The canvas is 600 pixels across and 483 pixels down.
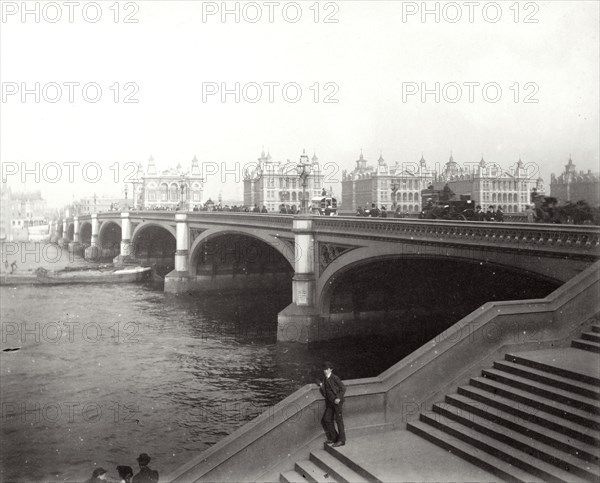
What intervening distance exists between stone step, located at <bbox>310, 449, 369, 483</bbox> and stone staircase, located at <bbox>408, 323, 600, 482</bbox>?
1.32 metres

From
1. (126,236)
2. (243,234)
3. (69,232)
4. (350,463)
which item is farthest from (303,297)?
(69,232)

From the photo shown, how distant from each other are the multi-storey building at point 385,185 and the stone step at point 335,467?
8100cm

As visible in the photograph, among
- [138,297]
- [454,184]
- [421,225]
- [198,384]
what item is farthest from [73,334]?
[454,184]

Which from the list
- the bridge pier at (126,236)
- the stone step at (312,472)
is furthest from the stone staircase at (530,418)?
the bridge pier at (126,236)

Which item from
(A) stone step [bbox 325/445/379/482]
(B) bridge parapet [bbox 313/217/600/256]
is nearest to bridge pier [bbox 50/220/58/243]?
(B) bridge parapet [bbox 313/217/600/256]

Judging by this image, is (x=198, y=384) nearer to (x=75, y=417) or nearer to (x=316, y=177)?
(x=75, y=417)

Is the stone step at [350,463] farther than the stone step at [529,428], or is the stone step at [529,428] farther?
the stone step at [350,463]

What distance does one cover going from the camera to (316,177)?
9506 centimetres

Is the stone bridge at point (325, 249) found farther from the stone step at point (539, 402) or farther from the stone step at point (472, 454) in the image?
the stone step at point (472, 454)

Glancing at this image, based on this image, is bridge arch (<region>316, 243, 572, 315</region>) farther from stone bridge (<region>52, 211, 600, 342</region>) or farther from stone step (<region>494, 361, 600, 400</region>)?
stone step (<region>494, 361, 600, 400</region>)

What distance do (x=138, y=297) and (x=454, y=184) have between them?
156ft

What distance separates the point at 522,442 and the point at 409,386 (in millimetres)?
1956

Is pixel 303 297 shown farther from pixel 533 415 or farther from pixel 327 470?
pixel 533 415

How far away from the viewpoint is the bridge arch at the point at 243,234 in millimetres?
26781
